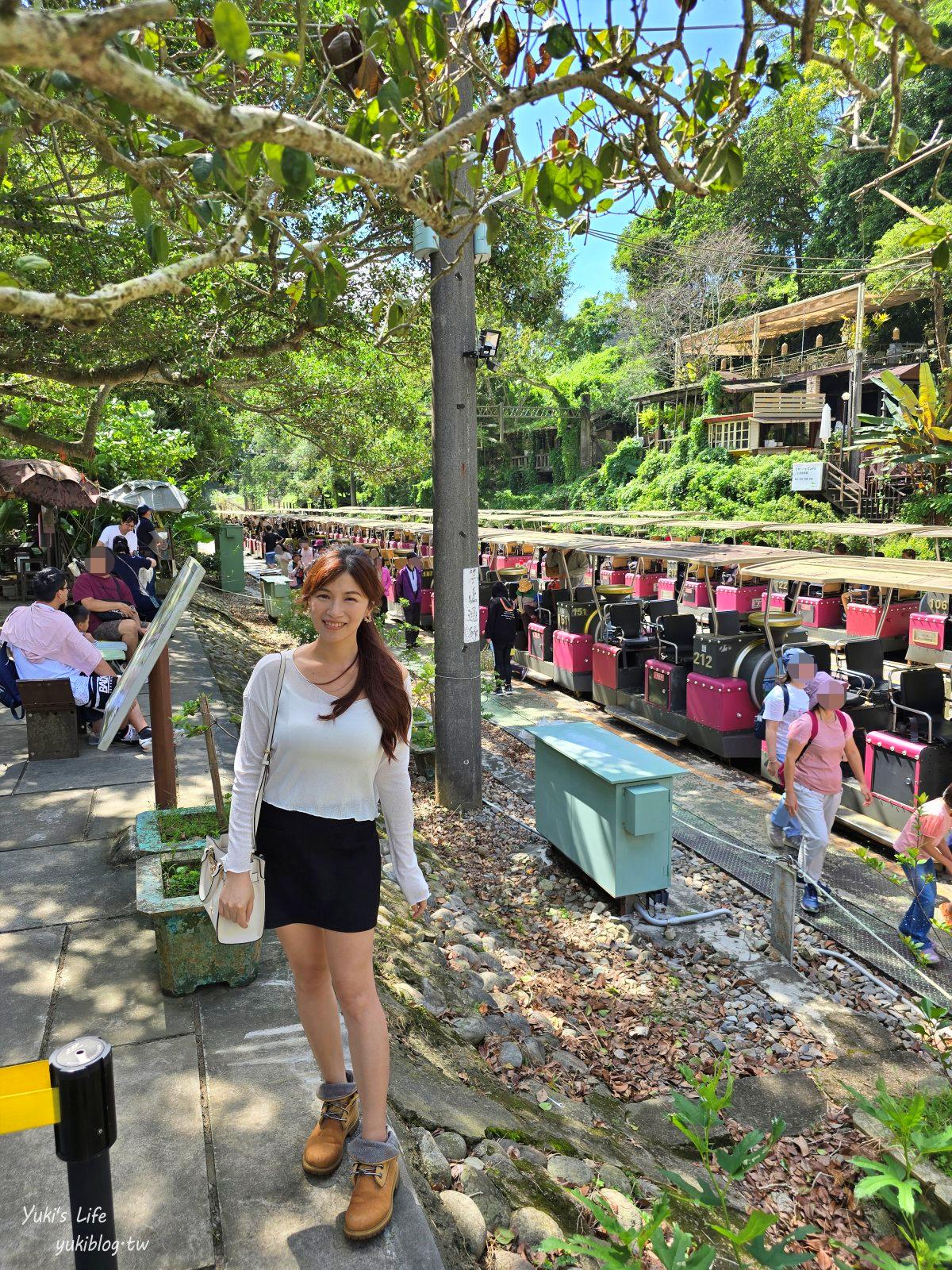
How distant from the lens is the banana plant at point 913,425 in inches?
926

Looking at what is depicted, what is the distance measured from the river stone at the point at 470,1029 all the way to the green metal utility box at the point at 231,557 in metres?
23.4

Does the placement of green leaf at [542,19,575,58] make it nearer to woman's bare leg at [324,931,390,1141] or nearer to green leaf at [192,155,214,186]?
green leaf at [192,155,214,186]

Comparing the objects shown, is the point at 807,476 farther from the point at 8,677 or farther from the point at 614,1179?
the point at 614,1179

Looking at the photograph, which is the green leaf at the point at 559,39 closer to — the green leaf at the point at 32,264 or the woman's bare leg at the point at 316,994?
the green leaf at the point at 32,264

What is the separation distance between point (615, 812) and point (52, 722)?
15.3 ft

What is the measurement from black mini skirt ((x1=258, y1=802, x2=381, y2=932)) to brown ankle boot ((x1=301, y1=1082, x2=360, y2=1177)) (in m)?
0.64

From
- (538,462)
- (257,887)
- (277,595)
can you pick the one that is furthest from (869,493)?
(257,887)

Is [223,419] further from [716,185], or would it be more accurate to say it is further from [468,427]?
[716,185]

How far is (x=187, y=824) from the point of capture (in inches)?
163

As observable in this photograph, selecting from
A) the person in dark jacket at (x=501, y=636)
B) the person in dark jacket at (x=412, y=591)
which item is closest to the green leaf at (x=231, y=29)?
the person in dark jacket at (x=501, y=636)

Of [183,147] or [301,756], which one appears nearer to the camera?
[301,756]

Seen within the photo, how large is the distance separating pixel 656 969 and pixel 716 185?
462 cm

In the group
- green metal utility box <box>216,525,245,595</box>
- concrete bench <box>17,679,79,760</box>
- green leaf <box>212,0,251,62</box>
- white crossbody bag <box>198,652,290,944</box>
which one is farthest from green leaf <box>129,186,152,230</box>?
green metal utility box <box>216,525,245,595</box>

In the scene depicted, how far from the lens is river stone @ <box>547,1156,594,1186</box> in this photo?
319 cm
